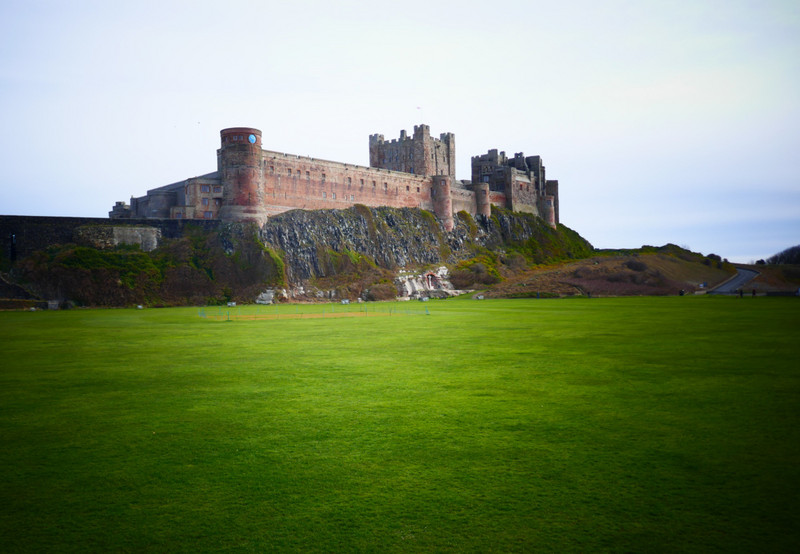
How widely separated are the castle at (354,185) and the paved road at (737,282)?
3942 cm

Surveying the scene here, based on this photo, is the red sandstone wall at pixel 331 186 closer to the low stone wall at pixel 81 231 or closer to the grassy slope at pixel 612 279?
the low stone wall at pixel 81 231

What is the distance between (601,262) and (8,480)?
88544 mm

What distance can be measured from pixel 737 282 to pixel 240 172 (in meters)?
72.3

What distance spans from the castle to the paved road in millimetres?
39423

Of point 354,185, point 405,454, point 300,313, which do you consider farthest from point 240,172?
point 405,454

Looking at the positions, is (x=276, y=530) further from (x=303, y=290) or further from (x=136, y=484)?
(x=303, y=290)

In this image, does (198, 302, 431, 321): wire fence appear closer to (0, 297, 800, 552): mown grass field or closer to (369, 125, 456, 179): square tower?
(0, 297, 800, 552): mown grass field

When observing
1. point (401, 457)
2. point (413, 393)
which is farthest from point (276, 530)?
point (413, 393)

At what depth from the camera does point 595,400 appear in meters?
12.4

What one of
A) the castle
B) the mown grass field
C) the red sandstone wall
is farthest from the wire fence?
the red sandstone wall

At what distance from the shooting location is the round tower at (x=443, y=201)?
103688mm

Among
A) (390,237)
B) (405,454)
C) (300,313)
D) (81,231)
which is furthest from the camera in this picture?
(390,237)

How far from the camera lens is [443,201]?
104 m

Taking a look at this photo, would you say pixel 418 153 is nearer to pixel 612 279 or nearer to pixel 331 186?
pixel 331 186
